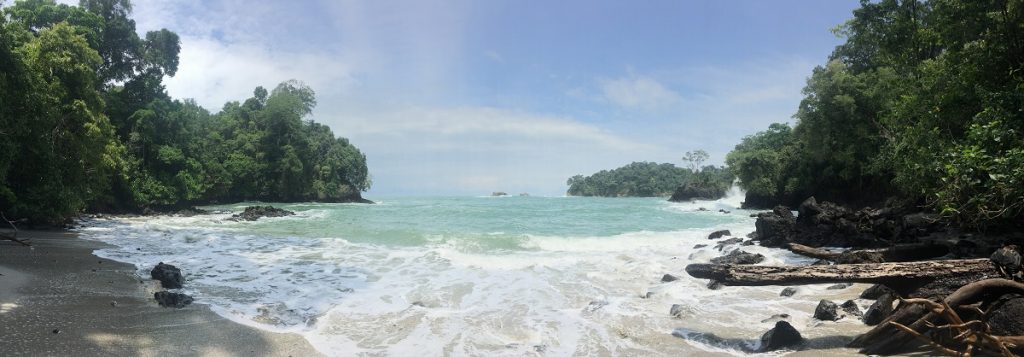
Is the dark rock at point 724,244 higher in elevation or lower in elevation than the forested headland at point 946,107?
lower

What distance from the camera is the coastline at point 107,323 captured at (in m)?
4.97

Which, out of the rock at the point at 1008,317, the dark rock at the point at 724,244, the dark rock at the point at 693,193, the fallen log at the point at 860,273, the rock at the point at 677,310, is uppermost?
the dark rock at the point at 693,193

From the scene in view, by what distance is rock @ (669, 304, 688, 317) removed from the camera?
710 centimetres

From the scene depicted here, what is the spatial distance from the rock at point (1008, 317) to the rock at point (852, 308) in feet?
5.52

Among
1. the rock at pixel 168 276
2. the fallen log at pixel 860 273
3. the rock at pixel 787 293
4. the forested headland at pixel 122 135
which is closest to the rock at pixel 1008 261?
the fallen log at pixel 860 273

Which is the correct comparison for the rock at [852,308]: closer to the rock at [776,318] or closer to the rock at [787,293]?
the rock at [776,318]

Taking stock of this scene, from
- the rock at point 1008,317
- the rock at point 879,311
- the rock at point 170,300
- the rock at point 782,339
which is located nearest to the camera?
the rock at point 1008,317

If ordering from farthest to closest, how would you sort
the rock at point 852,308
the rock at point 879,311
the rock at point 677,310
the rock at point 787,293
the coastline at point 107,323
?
the rock at point 787,293 → the rock at point 677,310 → the rock at point 852,308 → the rock at point 879,311 → the coastline at point 107,323

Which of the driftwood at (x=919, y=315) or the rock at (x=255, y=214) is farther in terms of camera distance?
the rock at (x=255, y=214)

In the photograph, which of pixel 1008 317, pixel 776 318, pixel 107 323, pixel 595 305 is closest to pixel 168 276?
pixel 107 323

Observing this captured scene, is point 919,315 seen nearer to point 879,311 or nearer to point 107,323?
point 879,311

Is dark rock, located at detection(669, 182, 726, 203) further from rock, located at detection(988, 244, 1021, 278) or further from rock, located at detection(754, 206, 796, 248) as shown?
rock, located at detection(988, 244, 1021, 278)

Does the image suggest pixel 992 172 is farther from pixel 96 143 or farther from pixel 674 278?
pixel 96 143

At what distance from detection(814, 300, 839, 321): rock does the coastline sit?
6411mm
